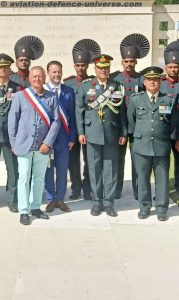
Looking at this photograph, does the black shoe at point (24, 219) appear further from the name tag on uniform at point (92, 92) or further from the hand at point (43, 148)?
the name tag on uniform at point (92, 92)

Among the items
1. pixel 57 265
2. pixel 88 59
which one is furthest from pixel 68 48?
pixel 57 265

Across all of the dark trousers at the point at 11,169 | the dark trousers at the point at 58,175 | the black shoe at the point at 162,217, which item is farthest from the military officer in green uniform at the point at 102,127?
the dark trousers at the point at 11,169

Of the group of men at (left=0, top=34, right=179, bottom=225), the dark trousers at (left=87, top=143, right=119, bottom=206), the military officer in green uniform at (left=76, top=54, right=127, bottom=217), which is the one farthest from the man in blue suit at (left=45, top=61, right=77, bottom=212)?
the dark trousers at (left=87, top=143, right=119, bottom=206)

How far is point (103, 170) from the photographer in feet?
17.9

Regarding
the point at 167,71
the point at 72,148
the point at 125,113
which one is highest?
the point at 167,71

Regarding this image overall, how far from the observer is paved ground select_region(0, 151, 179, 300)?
11.5 ft

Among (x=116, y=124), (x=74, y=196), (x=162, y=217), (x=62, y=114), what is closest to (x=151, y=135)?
(x=116, y=124)

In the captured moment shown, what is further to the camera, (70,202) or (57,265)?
(70,202)

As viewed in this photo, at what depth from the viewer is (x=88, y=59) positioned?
19.6 feet

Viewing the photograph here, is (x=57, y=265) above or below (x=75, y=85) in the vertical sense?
below

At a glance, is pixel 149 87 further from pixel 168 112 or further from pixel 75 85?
pixel 75 85

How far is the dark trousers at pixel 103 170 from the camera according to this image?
5.40 meters

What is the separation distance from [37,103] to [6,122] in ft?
1.82

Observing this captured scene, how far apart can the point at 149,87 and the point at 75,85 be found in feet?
3.83
